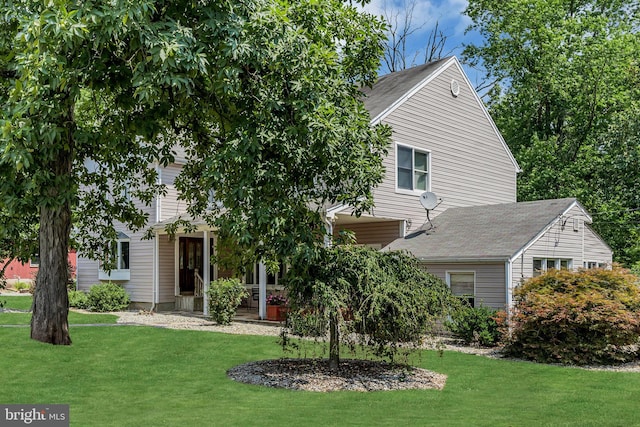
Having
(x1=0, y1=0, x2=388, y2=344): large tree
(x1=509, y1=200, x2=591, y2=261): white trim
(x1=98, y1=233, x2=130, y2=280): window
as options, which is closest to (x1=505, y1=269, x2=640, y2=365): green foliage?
(x1=509, y1=200, x2=591, y2=261): white trim

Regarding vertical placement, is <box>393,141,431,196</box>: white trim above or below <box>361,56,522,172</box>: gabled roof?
below

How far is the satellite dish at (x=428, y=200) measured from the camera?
19.1m

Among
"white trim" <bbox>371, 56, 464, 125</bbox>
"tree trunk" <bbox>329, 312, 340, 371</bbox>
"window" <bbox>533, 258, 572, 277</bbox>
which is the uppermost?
"white trim" <bbox>371, 56, 464, 125</bbox>

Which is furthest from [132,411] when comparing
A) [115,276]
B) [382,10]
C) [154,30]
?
[382,10]

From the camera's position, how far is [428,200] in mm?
19125

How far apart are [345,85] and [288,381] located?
486 cm

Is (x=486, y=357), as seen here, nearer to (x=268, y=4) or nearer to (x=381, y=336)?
(x=381, y=336)

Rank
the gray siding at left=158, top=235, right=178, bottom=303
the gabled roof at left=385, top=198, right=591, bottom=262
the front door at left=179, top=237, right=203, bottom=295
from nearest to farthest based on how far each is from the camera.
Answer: the gabled roof at left=385, top=198, right=591, bottom=262 → the gray siding at left=158, top=235, right=178, bottom=303 → the front door at left=179, top=237, right=203, bottom=295

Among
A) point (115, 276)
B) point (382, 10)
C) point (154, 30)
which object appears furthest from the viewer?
point (382, 10)

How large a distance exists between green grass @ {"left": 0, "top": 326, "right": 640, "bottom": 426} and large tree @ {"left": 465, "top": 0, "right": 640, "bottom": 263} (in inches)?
647

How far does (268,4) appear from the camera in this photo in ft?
29.0

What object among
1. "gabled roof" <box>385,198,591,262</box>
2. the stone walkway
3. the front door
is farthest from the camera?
the front door

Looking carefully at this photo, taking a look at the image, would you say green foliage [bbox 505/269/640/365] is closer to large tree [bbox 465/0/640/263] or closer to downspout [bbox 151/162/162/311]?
large tree [bbox 465/0/640/263]

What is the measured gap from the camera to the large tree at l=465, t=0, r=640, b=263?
87.3 feet
